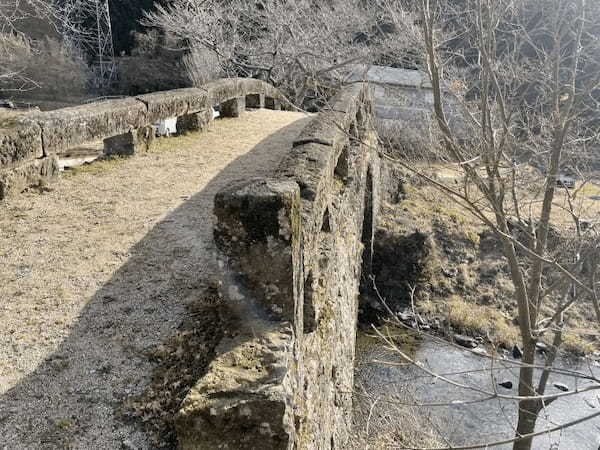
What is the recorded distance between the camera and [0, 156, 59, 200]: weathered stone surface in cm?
459

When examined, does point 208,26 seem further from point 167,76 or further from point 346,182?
point 346,182

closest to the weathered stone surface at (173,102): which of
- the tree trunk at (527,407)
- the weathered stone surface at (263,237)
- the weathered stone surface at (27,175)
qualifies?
the weathered stone surface at (27,175)

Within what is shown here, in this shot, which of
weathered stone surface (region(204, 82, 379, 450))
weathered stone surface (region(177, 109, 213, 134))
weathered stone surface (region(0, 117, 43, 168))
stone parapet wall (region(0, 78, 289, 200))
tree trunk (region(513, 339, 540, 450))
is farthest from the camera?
weathered stone surface (region(177, 109, 213, 134))

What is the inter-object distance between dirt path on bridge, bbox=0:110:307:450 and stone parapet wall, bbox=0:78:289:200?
254 millimetres

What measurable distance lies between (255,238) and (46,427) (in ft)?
3.93

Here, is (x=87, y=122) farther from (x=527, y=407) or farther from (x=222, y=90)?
(x=527, y=407)

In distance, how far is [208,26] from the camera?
19.3m

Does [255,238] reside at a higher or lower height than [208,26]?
lower

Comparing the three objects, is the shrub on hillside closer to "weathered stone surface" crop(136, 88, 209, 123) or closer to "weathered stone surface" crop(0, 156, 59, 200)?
"weathered stone surface" crop(136, 88, 209, 123)

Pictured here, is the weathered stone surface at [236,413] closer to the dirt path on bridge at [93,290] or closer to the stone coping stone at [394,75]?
the dirt path on bridge at [93,290]

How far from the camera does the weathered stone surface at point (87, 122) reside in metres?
5.06

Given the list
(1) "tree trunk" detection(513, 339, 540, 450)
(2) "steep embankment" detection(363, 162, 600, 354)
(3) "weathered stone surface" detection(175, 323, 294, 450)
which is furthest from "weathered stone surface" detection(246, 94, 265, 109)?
(3) "weathered stone surface" detection(175, 323, 294, 450)

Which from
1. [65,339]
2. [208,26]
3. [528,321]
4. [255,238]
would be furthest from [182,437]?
[208,26]

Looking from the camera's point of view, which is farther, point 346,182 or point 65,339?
point 346,182
